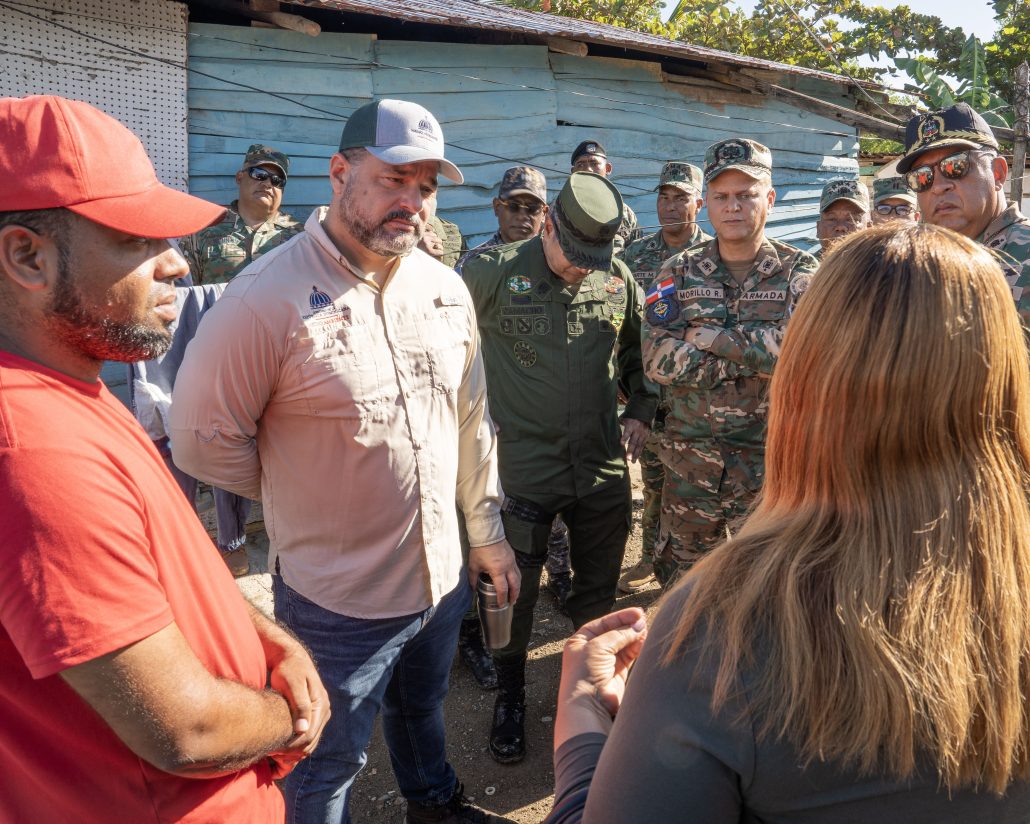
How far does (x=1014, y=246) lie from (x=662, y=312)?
4.82 ft

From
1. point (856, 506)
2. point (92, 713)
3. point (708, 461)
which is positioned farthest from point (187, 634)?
point (708, 461)

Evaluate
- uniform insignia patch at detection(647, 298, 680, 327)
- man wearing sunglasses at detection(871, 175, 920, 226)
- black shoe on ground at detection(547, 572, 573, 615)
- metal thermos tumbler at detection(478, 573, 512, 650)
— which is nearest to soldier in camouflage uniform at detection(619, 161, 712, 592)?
black shoe on ground at detection(547, 572, 573, 615)

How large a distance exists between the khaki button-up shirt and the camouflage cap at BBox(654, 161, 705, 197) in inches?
146

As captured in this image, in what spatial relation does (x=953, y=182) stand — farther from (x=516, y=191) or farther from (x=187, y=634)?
(x=187, y=634)

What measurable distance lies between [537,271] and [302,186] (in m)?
3.11

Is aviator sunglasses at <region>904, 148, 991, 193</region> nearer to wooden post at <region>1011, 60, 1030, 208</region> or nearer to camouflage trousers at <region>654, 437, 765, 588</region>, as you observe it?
camouflage trousers at <region>654, 437, 765, 588</region>

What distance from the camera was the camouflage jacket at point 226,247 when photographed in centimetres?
506

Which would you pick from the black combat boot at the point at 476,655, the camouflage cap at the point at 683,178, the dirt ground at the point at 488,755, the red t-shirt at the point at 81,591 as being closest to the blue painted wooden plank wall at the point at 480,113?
the camouflage cap at the point at 683,178

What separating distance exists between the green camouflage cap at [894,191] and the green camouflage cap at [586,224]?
3.42 metres

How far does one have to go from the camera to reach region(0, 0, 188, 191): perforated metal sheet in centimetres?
455

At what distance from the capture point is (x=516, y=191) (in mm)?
5027

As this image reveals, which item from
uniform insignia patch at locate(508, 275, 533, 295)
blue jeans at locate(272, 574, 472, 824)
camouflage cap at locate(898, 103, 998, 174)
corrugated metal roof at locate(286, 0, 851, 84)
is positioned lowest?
blue jeans at locate(272, 574, 472, 824)

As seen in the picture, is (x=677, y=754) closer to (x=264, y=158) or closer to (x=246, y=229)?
(x=246, y=229)

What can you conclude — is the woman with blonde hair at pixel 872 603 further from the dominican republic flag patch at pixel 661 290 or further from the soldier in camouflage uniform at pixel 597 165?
the soldier in camouflage uniform at pixel 597 165
